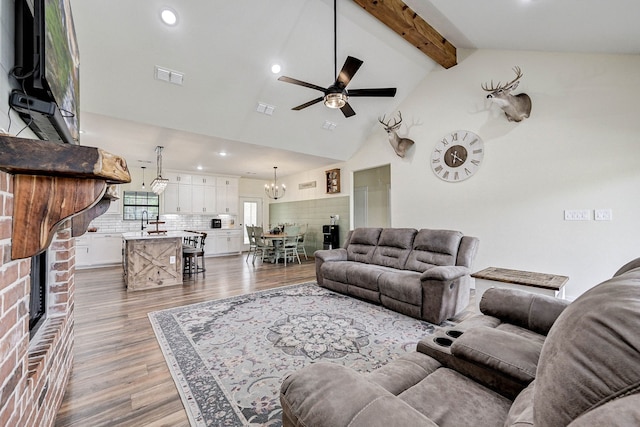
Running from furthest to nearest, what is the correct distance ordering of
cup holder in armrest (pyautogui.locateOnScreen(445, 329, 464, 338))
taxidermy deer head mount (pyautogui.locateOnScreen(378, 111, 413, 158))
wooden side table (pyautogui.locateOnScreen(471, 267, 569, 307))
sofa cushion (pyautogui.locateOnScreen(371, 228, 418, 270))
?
taxidermy deer head mount (pyautogui.locateOnScreen(378, 111, 413, 158)) < sofa cushion (pyautogui.locateOnScreen(371, 228, 418, 270)) < wooden side table (pyautogui.locateOnScreen(471, 267, 569, 307)) < cup holder in armrest (pyautogui.locateOnScreen(445, 329, 464, 338))

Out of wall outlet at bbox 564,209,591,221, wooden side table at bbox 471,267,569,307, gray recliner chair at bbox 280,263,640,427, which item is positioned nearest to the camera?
gray recliner chair at bbox 280,263,640,427

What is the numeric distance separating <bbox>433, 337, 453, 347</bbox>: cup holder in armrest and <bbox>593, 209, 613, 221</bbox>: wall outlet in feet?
11.1

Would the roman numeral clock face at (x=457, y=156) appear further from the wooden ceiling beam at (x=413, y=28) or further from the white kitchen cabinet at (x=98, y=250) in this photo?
the white kitchen cabinet at (x=98, y=250)

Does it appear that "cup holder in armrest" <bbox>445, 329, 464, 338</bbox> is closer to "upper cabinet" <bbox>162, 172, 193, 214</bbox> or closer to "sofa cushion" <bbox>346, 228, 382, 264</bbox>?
"sofa cushion" <bbox>346, 228, 382, 264</bbox>

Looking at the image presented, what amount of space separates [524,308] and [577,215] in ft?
9.01

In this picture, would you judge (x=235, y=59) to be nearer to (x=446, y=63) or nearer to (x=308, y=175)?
(x=446, y=63)

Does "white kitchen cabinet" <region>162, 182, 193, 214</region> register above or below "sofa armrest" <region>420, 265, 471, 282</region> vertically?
above

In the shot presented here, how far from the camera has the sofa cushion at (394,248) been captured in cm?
390

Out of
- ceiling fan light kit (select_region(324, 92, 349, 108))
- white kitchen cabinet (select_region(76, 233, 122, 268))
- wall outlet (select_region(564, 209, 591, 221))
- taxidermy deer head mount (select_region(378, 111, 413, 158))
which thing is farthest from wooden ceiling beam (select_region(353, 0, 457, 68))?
white kitchen cabinet (select_region(76, 233, 122, 268))

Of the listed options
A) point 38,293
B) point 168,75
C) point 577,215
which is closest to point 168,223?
point 168,75

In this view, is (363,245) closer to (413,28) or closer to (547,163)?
(547,163)

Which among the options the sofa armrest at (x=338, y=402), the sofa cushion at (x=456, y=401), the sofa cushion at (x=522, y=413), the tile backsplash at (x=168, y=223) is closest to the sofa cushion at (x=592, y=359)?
the sofa cushion at (x=522, y=413)

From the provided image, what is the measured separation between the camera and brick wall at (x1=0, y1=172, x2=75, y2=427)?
0.87 meters

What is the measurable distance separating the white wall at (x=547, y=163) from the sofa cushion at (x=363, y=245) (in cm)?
132
